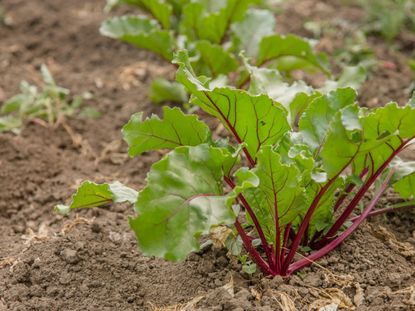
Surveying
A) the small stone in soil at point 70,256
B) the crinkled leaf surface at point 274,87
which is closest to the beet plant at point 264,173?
the crinkled leaf surface at point 274,87

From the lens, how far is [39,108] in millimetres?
3943

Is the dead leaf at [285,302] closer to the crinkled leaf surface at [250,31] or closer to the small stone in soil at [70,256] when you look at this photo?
the small stone in soil at [70,256]

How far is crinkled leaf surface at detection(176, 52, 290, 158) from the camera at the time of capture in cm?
234

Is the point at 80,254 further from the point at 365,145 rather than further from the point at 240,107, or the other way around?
the point at 365,145

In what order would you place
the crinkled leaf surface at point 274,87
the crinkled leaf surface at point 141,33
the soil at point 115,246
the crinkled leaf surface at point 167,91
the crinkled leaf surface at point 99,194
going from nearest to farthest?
the crinkled leaf surface at point 99,194
the soil at point 115,246
the crinkled leaf surface at point 274,87
the crinkled leaf surface at point 141,33
the crinkled leaf surface at point 167,91

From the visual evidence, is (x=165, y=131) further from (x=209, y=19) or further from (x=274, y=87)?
(x=209, y=19)

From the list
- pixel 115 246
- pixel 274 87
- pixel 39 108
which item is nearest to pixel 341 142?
pixel 274 87

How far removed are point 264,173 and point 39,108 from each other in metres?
2.05

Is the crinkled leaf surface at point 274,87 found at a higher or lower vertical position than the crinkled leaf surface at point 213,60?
higher

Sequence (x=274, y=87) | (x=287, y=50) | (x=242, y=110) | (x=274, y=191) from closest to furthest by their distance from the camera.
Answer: (x=274, y=191) < (x=242, y=110) < (x=274, y=87) < (x=287, y=50)

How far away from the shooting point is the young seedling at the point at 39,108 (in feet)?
12.3

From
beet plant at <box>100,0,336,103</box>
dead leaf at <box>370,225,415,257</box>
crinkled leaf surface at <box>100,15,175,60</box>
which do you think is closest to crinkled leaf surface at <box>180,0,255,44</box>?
beet plant at <box>100,0,336,103</box>

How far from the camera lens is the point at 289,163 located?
2.38 m

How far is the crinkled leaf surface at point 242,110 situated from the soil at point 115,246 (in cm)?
49
